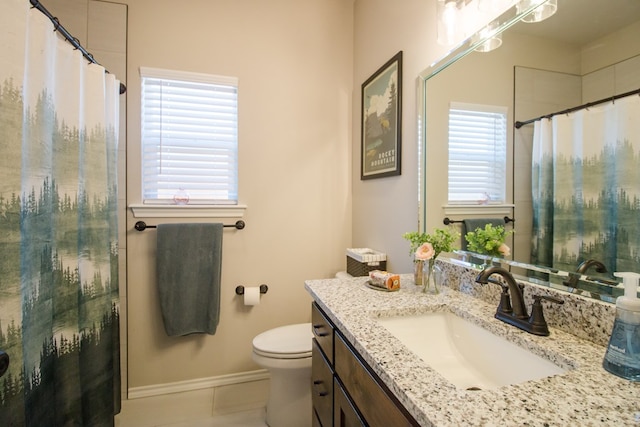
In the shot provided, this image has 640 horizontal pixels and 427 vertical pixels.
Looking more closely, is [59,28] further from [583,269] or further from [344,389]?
[583,269]

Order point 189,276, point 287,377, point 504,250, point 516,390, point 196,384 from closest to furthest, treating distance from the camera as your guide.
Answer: point 516,390
point 504,250
point 287,377
point 189,276
point 196,384

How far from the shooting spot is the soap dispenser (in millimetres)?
598

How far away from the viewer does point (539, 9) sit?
0.92 m

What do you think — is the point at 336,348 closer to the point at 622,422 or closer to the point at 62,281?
the point at 622,422

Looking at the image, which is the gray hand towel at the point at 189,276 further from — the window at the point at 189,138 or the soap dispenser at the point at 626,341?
the soap dispenser at the point at 626,341

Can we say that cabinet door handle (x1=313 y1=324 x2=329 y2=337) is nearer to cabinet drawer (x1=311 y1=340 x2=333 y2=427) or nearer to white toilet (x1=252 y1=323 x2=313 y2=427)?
cabinet drawer (x1=311 y1=340 x2=333 y2=427)

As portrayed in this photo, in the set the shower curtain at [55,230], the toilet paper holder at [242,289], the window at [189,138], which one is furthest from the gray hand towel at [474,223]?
the shower curtain at [55,230]

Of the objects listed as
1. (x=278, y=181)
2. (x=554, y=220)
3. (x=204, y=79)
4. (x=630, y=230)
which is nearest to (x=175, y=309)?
(x=278, y=181)

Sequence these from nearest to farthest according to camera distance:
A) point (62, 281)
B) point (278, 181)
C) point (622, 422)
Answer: point (622, 422)
point (62, 281)
point (278, 181)

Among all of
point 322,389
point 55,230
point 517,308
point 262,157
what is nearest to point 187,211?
point 262,157

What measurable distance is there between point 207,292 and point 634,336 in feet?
6.35

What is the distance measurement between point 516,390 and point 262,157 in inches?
73.7

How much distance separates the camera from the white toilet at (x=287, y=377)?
1.55 metres

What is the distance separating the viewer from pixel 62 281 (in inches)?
49.1
